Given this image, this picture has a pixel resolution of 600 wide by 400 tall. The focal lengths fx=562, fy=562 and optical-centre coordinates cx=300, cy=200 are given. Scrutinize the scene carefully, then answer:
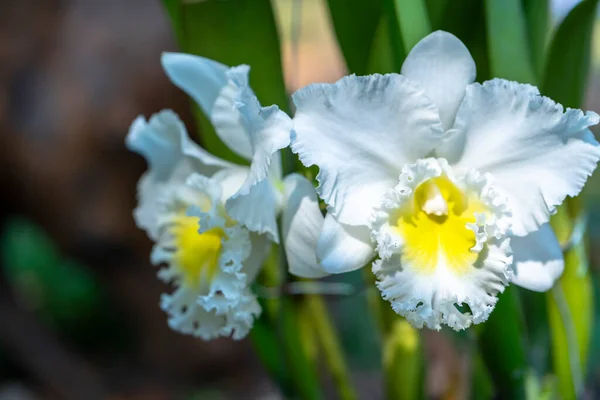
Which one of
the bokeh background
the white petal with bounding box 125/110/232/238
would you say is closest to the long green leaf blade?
the white petal with bounding box 125/110/232/238

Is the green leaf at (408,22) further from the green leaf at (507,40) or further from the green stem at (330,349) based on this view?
the green stem at (330,349)

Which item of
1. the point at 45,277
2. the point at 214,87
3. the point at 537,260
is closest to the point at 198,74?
the point at 214,87

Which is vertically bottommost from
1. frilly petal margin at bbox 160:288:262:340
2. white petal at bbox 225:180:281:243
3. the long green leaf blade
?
frilly petal margin at bbox 160:288:262:340

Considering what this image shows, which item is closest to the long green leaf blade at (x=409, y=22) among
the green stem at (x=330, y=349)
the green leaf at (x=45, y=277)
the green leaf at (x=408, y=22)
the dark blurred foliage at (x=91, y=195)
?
the green leaf at (x=408, y=22)

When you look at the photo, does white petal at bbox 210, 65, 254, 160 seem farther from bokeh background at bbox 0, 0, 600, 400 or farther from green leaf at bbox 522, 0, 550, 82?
bokeh background at bbox 0, 0, 600, 400

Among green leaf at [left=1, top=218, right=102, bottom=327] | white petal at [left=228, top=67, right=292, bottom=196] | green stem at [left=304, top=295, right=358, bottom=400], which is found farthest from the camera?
green leaf at [left=1, top=218, right=102, bottom=327]
